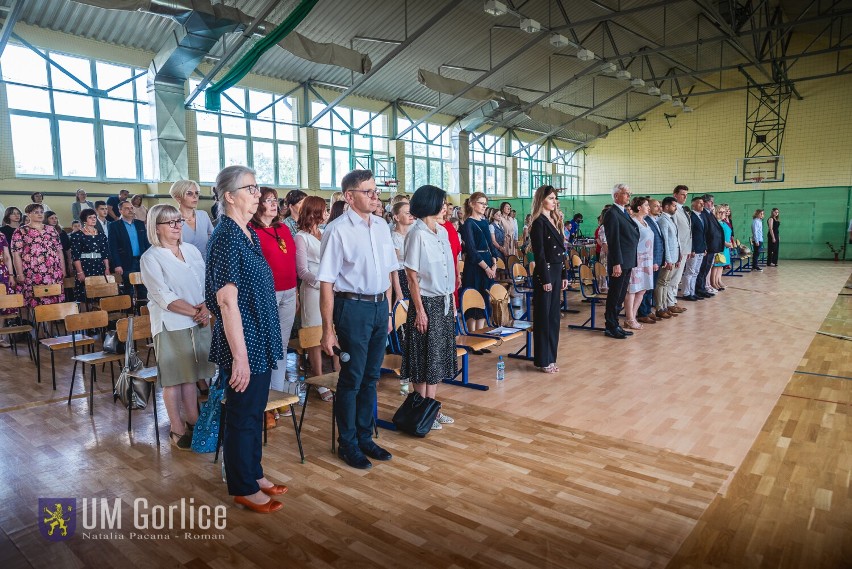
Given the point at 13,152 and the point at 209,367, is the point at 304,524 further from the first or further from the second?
the point at 13,152

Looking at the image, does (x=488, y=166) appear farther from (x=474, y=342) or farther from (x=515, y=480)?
(x=515, y=480)

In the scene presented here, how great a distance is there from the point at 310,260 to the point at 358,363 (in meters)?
1.34

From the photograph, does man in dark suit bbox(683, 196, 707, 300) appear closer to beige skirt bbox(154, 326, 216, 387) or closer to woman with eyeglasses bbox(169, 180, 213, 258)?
woman with eyeglasses bbox(169, 180, 213, 258)

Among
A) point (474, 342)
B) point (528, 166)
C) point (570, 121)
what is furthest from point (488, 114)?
point (474, 342)

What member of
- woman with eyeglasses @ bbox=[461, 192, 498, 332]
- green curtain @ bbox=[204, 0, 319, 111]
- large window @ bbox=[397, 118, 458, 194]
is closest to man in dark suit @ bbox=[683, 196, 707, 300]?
woman with eyeglasses @ bbox=[461, 192, 498, 332]

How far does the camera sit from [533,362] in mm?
5133

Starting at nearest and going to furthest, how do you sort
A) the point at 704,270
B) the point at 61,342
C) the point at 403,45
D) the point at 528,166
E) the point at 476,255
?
the point at 61,342 < the point at 476,255 < the point at 704,270 < the point at 403,45 < the point at 528,166

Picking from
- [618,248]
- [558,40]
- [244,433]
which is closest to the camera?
[244,433]

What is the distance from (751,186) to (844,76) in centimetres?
429

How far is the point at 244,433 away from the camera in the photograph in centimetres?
243

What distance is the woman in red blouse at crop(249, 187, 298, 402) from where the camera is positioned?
11.2 ft

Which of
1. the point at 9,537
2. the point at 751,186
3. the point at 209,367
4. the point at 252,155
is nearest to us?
the point at 9,537

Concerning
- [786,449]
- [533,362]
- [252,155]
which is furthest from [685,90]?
[786,449]

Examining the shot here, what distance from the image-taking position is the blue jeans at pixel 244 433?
2.39 meters
